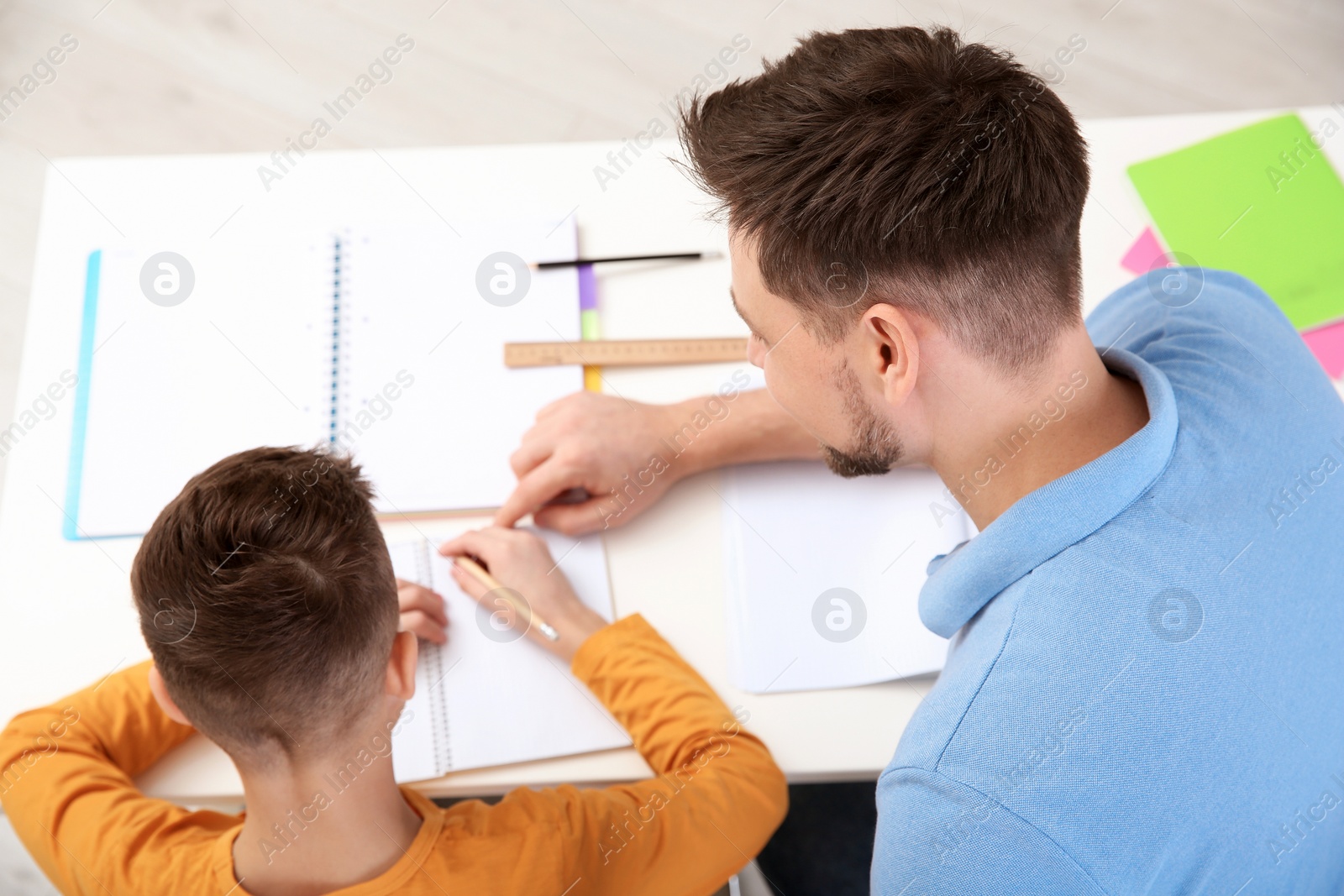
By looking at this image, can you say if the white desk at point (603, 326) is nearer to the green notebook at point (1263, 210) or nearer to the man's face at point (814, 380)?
the green notebook at point (1263, 210)

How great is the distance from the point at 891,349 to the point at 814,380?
11 centimetres

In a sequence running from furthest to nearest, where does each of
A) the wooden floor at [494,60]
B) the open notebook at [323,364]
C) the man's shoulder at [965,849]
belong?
the wooden floor at [494,60] < the open notebook at [323,364] < the man's shoulder at [965,849]

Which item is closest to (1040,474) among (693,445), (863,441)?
(863,441)

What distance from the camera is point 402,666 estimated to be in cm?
94

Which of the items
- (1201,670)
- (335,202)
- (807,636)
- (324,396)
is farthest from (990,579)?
(335,202)

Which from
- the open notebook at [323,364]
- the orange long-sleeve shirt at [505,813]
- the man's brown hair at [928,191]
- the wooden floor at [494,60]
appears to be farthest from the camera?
the wooden floor at [494,60]

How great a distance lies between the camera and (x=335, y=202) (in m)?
1.29

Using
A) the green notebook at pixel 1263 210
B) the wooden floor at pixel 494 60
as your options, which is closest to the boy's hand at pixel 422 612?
the green notebook at pixel 1263 210

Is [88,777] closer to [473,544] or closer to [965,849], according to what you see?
[473,544]

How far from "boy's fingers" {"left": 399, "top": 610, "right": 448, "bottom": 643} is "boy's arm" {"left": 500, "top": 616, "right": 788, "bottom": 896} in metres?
0.16

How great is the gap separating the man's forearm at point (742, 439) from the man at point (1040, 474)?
15 centimetres

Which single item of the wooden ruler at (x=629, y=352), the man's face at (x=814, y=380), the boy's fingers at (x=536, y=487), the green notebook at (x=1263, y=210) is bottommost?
the boy's fingers at (x=536, y=487)

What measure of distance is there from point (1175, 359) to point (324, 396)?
981 millimetres

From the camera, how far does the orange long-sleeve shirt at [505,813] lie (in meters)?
0.92
